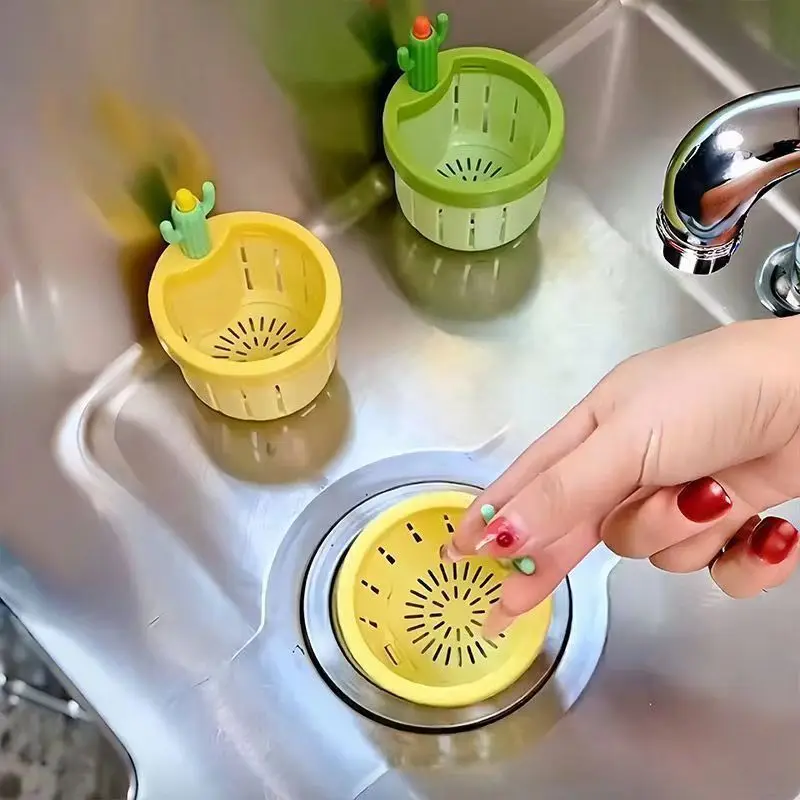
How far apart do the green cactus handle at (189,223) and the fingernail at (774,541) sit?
36 cm

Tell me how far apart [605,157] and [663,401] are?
0.36 metres

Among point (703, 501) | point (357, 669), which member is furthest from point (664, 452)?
point (357, 669)

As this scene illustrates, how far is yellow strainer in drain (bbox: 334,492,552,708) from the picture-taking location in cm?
69

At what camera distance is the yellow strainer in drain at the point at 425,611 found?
0.69m

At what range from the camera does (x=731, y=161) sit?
0.55m

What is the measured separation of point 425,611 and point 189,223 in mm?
278

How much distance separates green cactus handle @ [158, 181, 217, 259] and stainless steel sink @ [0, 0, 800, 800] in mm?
33

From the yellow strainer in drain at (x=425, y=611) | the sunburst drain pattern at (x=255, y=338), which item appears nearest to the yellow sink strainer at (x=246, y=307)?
the sunburst drain pattern at (x=255, y=338)

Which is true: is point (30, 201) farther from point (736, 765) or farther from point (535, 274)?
point (736, 765)

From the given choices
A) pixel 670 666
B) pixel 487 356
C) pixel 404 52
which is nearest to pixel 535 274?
pixel 487 356

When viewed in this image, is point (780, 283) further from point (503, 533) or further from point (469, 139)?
point (503, 533)

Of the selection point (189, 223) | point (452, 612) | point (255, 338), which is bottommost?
point (452, 612)

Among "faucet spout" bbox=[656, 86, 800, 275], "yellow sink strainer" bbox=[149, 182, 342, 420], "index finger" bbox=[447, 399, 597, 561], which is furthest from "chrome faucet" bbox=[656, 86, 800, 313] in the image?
"yellow sink strainer" bbox=[149, 182, 342, 420]

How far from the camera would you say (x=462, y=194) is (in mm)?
747
